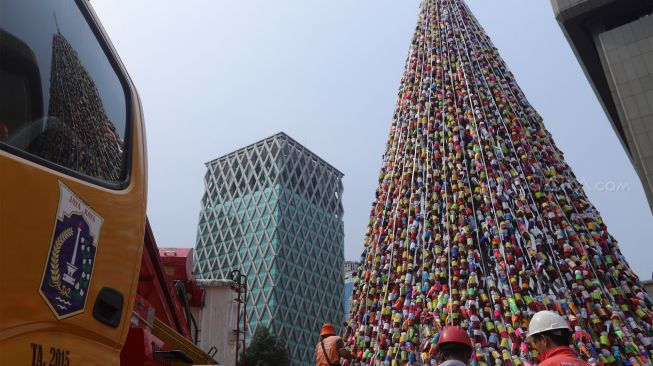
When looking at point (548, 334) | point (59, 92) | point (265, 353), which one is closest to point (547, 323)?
point (548, 334)

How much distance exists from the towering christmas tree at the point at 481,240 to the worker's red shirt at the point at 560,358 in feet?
24.9

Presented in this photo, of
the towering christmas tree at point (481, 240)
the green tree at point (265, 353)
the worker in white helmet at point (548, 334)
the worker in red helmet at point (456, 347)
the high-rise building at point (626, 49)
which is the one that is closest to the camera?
the worker in white helmet at point (548, 334)

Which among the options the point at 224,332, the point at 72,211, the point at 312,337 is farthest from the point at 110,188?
the point at 312,337

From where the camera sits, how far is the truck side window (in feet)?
6.32

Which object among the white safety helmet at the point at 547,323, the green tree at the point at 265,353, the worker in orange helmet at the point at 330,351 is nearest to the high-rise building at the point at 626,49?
the worker in orange helmet at the point at 330,351

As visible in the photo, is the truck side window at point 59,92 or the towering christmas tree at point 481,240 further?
the towering christmas tree at point 481,240

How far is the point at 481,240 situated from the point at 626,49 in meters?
18.6

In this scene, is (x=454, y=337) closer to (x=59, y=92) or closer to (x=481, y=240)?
(x=59, y=92)

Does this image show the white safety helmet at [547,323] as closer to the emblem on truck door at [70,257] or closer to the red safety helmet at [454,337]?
the red safety helmet at [454,337]

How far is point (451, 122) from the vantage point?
1384 cm

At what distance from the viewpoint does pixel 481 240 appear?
12.1 m

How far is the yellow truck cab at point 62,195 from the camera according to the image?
5.57 ft

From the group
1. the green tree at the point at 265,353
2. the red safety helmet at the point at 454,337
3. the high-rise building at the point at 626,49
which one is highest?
the high-rise building at the point at 626,49

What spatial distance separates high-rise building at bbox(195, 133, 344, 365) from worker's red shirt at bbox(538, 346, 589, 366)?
241 feet
